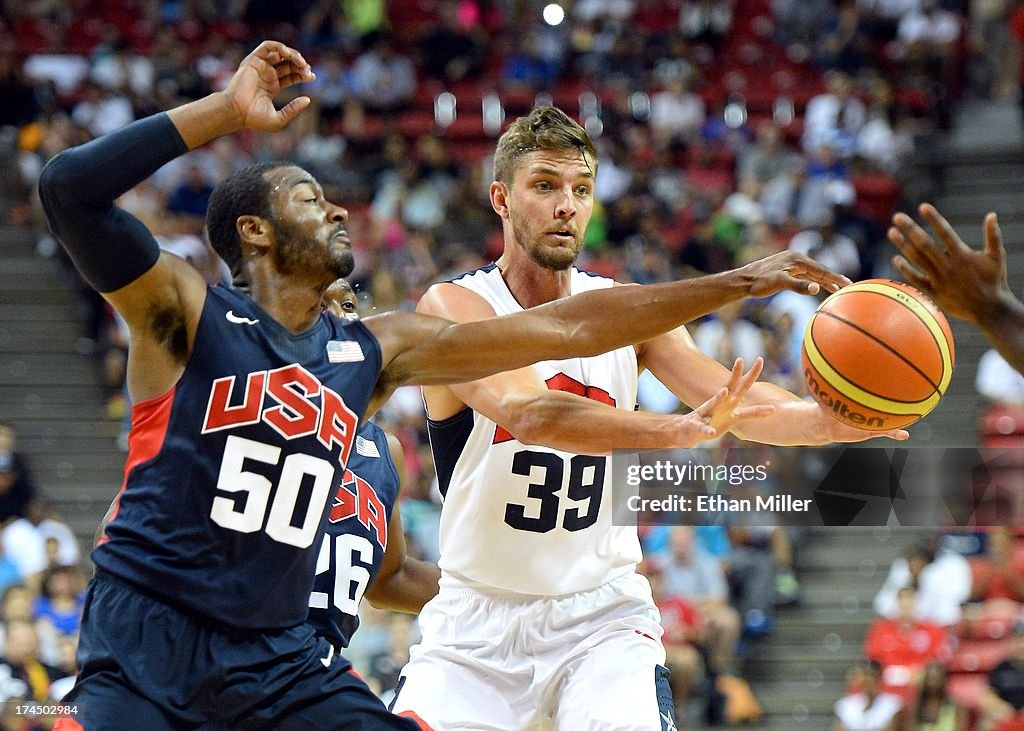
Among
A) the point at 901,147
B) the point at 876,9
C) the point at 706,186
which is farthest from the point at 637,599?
the point at 876,9

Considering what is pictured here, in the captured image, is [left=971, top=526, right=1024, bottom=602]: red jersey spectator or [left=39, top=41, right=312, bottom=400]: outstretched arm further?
[left=971, top=526, right=1024, bottom=602]: red jersey spectator

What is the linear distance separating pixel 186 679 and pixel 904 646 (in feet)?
25.5

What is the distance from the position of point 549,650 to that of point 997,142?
43.2ft

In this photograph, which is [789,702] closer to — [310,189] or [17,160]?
[310,189]

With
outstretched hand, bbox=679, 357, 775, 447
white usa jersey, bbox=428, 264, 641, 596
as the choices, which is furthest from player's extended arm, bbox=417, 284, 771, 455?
white usa jersey, bbox=428, 264, 641, 596

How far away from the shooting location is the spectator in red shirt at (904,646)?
1022 centimetres

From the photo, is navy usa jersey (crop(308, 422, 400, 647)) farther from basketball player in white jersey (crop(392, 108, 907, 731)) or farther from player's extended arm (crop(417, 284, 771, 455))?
player's extended arm (crop(417, 284, 771, 455))

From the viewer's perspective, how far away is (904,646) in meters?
10.5

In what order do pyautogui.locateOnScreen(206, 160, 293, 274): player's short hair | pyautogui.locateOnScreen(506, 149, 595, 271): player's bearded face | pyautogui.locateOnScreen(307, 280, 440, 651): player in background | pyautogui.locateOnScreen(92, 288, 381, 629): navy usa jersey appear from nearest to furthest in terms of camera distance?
pyautogui.locateOnScreen(92, 288, 381, 629): navy usa jersey
pyautogui.locateOnScreen(206, 160, 293, 274): player's short hair
pyautogui.locateOnScreen(307, 280, 440, 651): player in background
pyautogui.locateOnScreen(506, 149, 595, 271): player's bearded face

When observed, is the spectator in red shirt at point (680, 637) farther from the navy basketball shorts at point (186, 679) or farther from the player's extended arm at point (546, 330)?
the navy basketball shorts at point (186, 679)

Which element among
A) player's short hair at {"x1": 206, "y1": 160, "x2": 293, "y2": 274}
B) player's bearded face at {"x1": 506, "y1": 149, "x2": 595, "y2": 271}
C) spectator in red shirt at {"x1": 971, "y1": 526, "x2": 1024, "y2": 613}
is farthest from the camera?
spectator in red shirt at {"x1": 971, "y1": 526, "x2": 1024, "y2": 613}

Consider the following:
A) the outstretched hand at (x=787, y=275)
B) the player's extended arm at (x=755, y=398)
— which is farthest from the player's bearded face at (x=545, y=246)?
the outstretched hand at (x=787, y=275)

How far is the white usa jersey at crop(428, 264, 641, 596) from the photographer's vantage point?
517 cm

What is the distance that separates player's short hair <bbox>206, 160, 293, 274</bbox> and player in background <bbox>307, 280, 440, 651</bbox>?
22.1 inches
